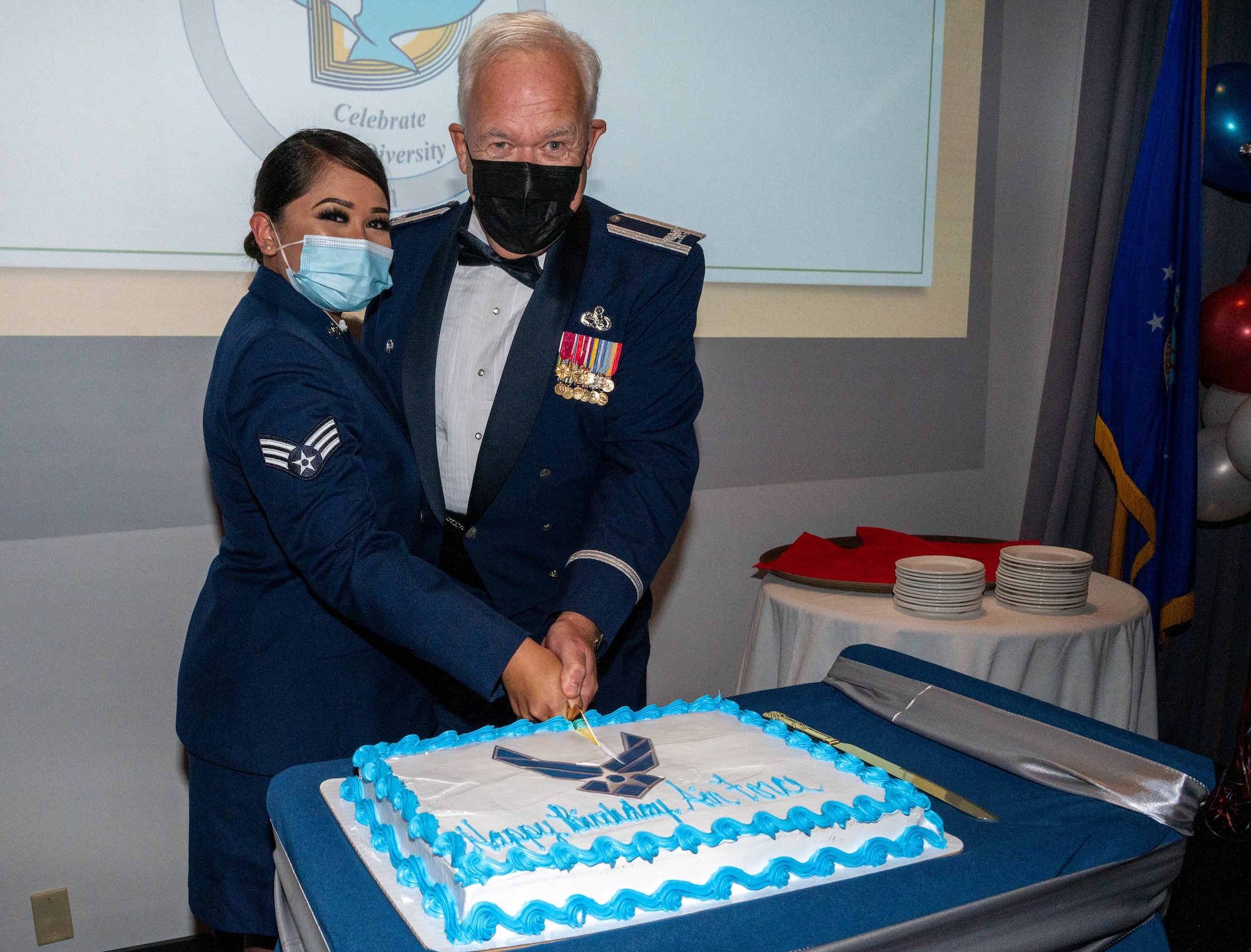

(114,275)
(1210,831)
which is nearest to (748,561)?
(1210,831)

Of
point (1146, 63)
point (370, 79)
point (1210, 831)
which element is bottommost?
point (1210, 831)

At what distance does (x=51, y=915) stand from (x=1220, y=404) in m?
3.48

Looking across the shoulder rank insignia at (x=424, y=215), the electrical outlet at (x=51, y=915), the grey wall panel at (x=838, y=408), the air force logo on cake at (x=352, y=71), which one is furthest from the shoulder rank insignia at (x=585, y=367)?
the electrical outlet at (x=51, y=915)

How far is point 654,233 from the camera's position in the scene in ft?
5.73

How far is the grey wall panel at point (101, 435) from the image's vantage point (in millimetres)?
2086

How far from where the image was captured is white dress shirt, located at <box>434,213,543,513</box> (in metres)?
1.64

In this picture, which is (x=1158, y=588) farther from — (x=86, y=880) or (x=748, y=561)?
(x=86, y=880)

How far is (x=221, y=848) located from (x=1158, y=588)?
2655 millimetres

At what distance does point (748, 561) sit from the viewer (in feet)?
9.68

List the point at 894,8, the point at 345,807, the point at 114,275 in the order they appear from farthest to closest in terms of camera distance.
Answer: the point at 894,8 < the point at 114,275 < the point at 345,807

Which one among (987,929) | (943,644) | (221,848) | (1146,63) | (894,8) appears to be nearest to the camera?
(987,929)

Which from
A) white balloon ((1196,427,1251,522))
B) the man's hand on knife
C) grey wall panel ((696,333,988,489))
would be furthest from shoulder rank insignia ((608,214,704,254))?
white balloon ((1196,427,1251,522))

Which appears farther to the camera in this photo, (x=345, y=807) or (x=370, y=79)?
(x=370, y=79)

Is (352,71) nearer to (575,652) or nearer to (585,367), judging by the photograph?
(585,367)
